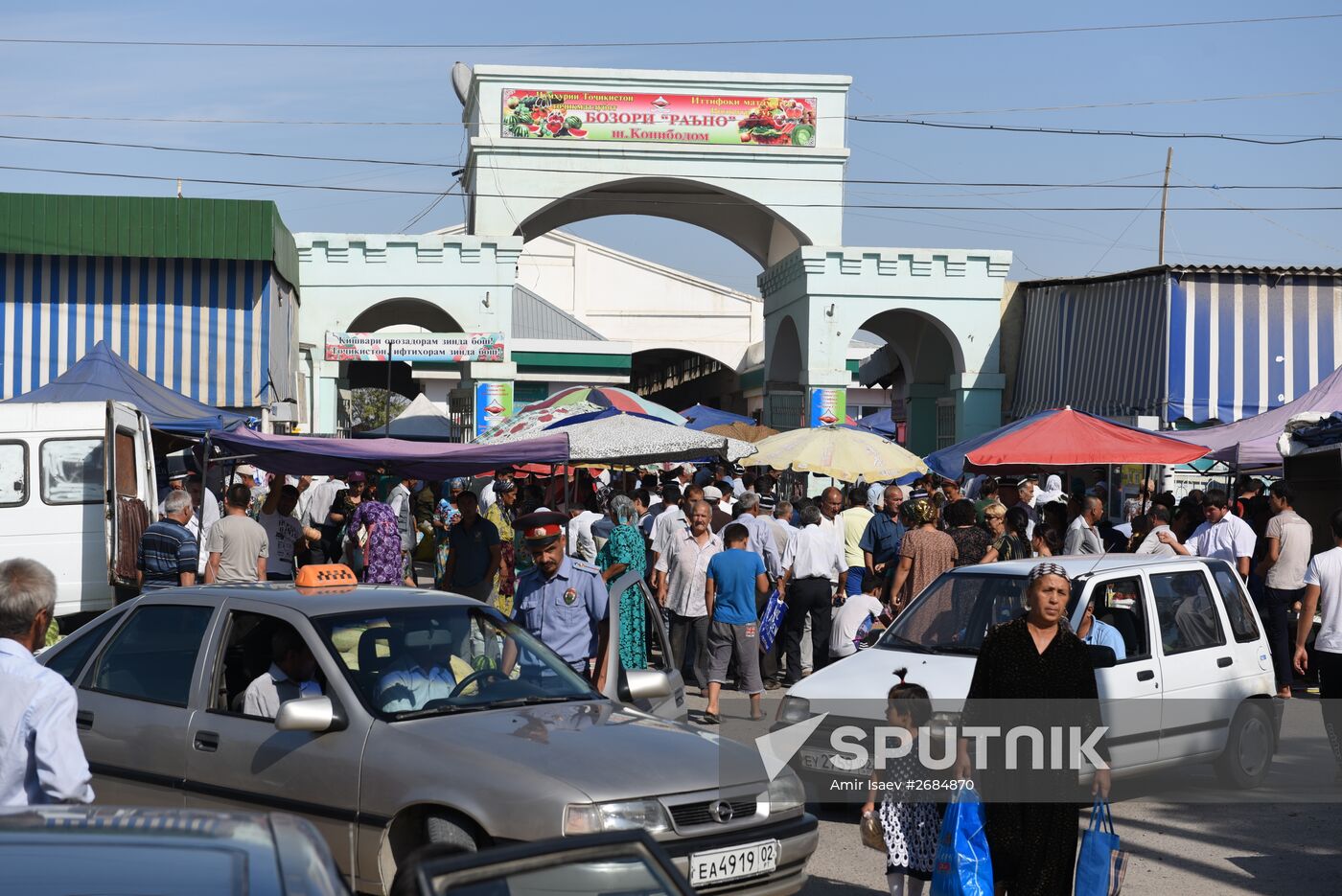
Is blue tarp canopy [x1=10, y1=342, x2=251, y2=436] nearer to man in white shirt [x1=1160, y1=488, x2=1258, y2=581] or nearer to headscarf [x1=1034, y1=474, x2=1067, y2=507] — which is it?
headscarf [x1=1034, y1=474, x2=1067, y2=507]

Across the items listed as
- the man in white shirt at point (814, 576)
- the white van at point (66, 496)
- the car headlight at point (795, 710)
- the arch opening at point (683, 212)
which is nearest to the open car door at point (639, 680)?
the car headlight at point (795, 710)

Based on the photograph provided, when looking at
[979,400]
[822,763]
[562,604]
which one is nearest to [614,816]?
[562,604]

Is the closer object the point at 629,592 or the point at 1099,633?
the point at 1099,633

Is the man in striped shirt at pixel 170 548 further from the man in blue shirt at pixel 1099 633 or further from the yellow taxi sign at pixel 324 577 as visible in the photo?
the man in blue shirt at pixel 1099 633

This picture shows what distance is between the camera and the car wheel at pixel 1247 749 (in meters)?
9.15

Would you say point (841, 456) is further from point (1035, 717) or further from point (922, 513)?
point (1035, 717)

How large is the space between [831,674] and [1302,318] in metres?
20.7

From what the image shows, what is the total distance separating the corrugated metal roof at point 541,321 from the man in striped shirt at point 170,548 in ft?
131

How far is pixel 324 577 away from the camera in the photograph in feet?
22.8

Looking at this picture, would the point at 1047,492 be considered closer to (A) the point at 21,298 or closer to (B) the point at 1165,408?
(B) the point at 1165,408

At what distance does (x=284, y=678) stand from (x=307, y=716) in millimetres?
772

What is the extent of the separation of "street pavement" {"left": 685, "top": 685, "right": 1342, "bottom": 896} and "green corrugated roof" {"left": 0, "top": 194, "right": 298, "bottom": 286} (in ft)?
67.8

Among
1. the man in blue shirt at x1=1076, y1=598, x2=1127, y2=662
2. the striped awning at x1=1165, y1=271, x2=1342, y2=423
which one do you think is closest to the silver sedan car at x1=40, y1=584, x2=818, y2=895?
the man in blue shirt at x1=1076, y1=598, x2=1127, y2=662

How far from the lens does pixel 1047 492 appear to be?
2145 cm
